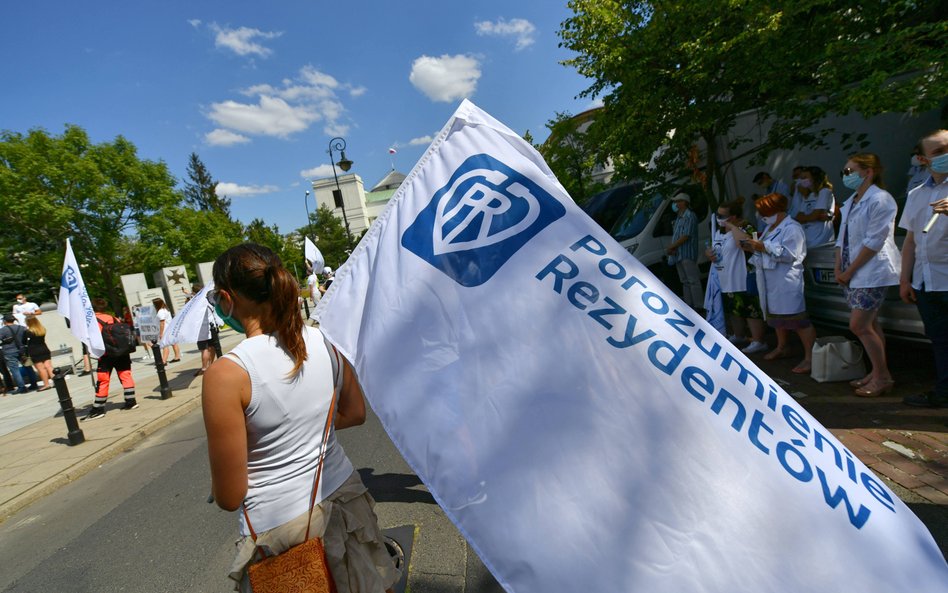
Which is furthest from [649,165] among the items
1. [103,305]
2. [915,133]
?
[103,305]

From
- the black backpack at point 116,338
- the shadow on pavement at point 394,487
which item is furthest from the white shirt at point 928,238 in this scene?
the black backpack at point 116,338

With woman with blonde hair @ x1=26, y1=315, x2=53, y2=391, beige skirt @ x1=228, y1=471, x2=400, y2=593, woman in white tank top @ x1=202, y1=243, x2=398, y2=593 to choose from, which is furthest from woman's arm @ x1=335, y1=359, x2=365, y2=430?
woman with blonde hair @ x1=26, y1=315, x2=53, y2=391

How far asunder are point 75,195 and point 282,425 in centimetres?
2530

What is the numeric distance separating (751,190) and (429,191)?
9906mm

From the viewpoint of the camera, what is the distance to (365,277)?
1.29m

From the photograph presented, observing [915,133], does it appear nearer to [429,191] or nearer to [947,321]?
[947,321]

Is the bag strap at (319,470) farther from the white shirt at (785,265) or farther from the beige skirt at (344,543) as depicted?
the white shirt at (785,265)

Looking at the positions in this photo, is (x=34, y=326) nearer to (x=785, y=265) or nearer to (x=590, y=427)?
(x=590, y=427)

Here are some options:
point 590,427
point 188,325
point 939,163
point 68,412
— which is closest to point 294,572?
point 590,427

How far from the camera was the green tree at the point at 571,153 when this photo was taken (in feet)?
31.9

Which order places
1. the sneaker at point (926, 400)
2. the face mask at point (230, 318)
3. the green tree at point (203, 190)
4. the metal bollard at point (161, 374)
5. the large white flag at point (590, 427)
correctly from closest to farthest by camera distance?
1. the large white flag at point (590, 427)
2. the face mask at point (230, 318)
3. the sneaker at point (926, 400)
4. the metal bollard at point (161, 374)
5. the green tree at point (203, 190)

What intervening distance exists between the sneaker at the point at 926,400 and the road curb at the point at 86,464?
8.36m

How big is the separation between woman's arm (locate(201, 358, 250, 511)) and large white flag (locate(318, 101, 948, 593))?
430 millimetres

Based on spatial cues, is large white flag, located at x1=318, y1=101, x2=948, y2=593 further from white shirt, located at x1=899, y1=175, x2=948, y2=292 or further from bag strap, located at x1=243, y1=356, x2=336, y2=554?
white shirt, located at x1=899, y1=175, x2=948, y2=292
